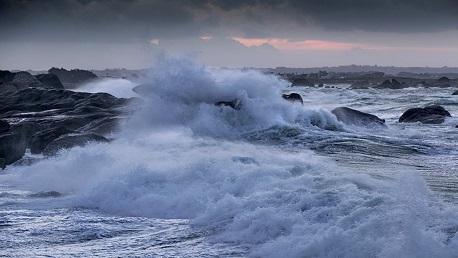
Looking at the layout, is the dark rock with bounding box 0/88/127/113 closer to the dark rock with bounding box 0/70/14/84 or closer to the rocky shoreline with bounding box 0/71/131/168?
the rocky shoreline with bounding box 0/71/131/168

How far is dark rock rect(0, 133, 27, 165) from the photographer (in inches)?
613

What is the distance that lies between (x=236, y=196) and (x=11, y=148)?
8.67 metres

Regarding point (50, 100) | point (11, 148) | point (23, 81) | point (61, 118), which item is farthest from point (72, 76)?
point (11, 148)

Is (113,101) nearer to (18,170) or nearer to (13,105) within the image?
(13,105)

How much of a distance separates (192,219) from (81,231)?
1579mm

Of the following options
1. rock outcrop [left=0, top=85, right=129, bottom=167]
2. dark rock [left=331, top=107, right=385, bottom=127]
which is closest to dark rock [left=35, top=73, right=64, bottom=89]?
rock outcrop [left=0, top=85, right=129, bottom=167]

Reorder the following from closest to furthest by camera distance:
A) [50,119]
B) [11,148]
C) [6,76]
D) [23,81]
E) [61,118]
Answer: [11,148] < [50,119] < [61,118] < [23,81] < [6,76]

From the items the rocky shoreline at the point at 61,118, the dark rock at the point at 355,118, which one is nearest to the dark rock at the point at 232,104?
the rocky shoreline at the point at 61,118

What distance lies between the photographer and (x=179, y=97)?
20.2m

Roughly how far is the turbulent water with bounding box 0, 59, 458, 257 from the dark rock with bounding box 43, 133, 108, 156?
0.69 metres

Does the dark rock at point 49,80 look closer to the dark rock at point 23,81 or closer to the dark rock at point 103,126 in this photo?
the dark rock at point 23,81

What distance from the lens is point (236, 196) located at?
31.2 ft

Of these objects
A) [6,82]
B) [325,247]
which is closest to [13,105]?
[6,82]

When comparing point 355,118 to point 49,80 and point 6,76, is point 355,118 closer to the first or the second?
point 6,76
